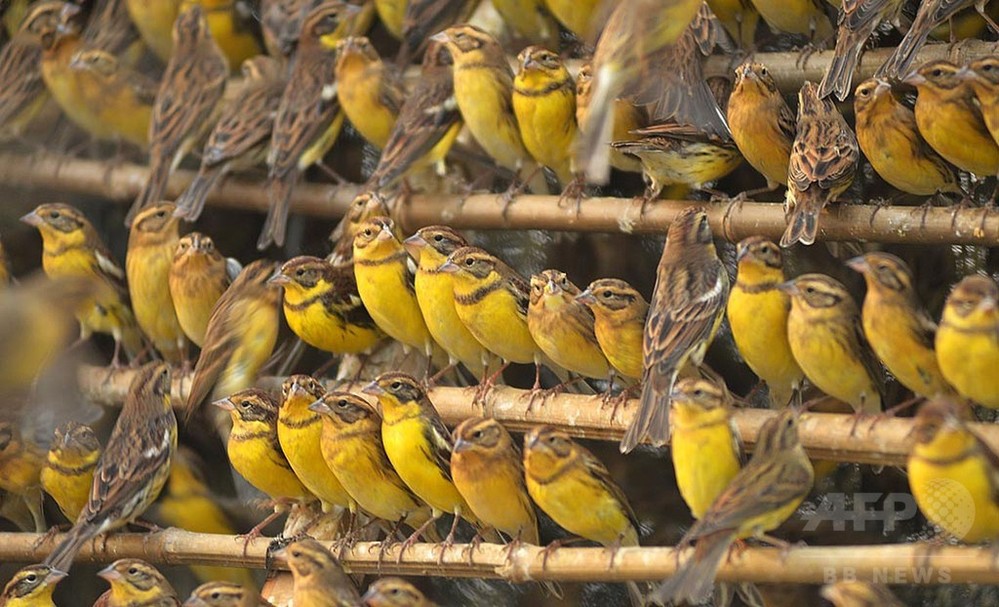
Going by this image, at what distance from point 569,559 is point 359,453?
3.35ft

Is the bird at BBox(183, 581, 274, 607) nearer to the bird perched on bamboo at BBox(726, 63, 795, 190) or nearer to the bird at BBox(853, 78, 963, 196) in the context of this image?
the bird perched on bamboo at BBox(726, 63, 795, 190)

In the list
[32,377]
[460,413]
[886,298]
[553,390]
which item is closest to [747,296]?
[886,298]

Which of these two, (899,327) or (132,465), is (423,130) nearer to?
(132,465)

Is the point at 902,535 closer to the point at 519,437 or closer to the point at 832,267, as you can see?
the point at 832,267

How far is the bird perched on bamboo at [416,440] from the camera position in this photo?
6199 mm

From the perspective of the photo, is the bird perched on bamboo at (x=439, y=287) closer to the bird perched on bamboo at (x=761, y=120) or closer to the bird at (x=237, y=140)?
the bird perched on bamboo at (x=761, y=120)

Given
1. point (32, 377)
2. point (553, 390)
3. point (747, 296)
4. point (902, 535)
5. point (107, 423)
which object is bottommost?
point (107, 423)

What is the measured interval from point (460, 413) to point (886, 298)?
191 cm

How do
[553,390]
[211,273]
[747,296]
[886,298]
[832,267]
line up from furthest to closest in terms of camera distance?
[211,273] → [832,267] → [553,390] → [747,296] → [886,298]

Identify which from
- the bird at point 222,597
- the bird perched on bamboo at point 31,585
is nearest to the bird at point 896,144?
the bird at point 222,597

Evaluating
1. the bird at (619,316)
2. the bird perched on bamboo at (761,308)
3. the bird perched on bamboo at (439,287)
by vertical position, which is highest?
the bird perched on bamboo at (761,308)

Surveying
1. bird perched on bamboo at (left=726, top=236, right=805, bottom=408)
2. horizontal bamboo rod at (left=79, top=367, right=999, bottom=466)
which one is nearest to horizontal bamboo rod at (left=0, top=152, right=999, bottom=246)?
bird perched on bamboo at (left=726, top=236, right=805, bottom=408)

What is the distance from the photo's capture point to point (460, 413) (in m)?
6.70

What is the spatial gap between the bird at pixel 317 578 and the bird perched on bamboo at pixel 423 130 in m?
1.87
